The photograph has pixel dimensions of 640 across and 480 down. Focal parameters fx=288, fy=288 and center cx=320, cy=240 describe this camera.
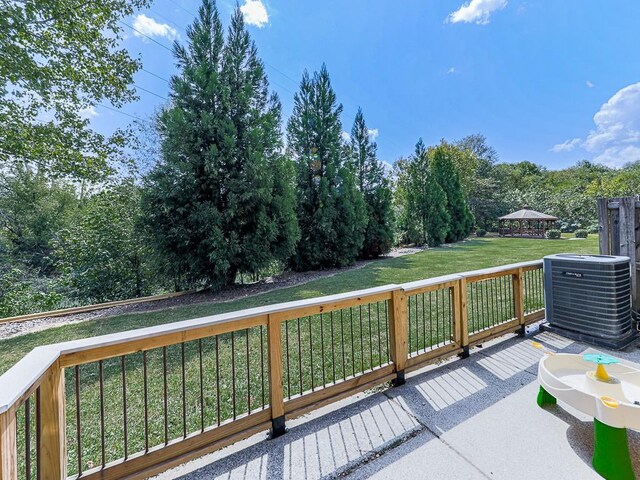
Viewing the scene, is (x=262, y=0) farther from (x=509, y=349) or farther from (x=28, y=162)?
(x=509, y=349)

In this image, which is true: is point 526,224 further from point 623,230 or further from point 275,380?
point 275,380

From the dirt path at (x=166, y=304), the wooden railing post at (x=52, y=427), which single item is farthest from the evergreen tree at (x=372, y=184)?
the wooden railing post at (x=52, y=427)

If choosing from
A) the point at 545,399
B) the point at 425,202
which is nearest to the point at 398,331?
the point at 545,399

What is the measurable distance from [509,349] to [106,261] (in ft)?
31.0

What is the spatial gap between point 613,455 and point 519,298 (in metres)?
2.23

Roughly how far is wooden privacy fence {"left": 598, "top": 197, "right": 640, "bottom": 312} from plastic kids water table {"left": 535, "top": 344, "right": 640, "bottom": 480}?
2.16 metres

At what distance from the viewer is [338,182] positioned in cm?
1056

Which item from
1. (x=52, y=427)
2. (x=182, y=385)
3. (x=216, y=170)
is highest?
(x=216, y=170)

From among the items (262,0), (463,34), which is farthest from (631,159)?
(262,0)

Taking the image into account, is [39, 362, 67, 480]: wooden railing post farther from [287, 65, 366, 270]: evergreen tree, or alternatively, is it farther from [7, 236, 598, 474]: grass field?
[287, 65, 366, 270]: evergreen tree

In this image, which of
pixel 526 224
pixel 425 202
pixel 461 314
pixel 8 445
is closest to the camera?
pixel 8 445

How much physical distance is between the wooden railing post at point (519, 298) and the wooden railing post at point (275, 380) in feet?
9.95

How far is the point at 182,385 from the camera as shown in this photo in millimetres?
2166

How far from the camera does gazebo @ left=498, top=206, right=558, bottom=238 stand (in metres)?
22.1
